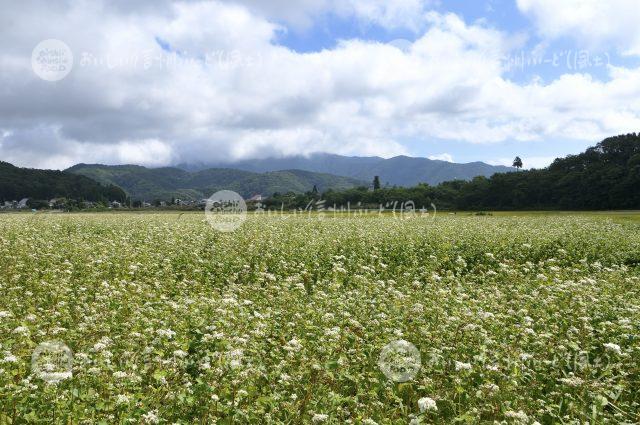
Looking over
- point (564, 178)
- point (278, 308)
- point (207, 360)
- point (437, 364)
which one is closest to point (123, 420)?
point (207, 360)

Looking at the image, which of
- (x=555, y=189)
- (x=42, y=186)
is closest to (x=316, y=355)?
(x=555, y=189)

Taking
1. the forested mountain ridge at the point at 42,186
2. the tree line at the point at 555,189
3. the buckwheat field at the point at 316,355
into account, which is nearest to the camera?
the buckwheat field at the point at 316,355

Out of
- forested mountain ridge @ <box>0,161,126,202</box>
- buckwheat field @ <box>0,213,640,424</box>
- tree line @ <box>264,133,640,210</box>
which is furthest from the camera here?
forested mountain ridge @ <box>0,161,126,202</box>

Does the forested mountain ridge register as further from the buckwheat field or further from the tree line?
the buckwheat field

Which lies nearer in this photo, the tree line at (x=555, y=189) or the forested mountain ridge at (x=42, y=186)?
the tree line at (x=555, y=189)

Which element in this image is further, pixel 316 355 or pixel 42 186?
pixel 42 186

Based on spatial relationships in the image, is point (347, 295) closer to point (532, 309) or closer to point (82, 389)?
point (532, 309)

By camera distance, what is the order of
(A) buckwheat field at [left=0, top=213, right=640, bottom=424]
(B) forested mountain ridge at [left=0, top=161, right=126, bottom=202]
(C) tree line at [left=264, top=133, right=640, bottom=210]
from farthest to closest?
(B) forested mountain ridge at [left=0, top=161, right=126, bottom=202], (C) tree line at [left=264, top=133, right=640, bottom=210], (A) buckwheat field at [left=0, top=213, right=640, bottom=424]

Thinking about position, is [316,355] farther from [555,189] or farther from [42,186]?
[42,186]

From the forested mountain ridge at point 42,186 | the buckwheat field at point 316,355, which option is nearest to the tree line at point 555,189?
the buckwheat field at point 316,355

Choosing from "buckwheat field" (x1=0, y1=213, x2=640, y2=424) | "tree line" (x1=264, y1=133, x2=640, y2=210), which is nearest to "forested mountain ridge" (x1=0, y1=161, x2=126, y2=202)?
"tree line" (x1=264, y1=133, x2=640, y2=210)

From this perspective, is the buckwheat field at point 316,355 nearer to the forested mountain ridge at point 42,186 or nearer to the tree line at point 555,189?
the tree line at point 555,189

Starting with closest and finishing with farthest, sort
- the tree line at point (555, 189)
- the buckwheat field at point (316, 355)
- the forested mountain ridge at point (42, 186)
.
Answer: the buckwheat field at point (316, 355), the tree line at point (555, 189), the forested mountain ridge at point (42, 186)

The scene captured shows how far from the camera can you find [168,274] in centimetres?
1285
